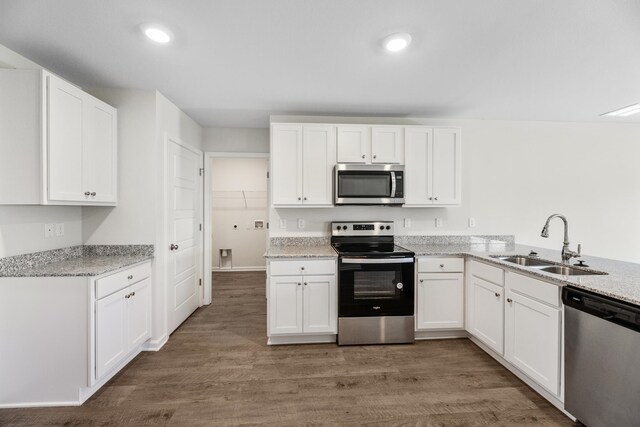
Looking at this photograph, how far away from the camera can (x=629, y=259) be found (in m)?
3.56

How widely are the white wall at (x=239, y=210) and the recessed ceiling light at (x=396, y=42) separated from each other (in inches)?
169

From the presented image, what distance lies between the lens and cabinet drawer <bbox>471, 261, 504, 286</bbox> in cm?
235

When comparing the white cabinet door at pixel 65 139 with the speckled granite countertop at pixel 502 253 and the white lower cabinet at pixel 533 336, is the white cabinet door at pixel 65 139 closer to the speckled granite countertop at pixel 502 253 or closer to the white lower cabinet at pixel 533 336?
the speckled granite countertop at pixel 502 253

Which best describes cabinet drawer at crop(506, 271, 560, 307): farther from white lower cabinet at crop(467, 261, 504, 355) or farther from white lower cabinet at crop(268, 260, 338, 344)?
white lower cabinet at crop(268, 260, 338, 344)

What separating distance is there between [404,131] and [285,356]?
259 centimetres

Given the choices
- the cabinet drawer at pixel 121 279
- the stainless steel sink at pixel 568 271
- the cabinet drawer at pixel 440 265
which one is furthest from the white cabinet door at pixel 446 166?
the cabinet drawer at pixel 121 279

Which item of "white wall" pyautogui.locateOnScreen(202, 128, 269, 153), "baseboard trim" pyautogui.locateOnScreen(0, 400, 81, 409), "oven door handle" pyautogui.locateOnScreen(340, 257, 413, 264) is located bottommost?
"baseboard trim" pyautogui.locateOnScreen(0, 400, 81, 409)

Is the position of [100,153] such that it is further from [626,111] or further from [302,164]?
[626,111]

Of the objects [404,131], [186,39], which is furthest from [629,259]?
[186,39]

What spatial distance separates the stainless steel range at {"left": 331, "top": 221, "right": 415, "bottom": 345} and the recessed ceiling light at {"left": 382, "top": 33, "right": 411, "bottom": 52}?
1707 millimetres

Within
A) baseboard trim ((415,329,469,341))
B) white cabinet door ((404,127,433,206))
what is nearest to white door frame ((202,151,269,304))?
white cabinet door ((404,127,433,206))

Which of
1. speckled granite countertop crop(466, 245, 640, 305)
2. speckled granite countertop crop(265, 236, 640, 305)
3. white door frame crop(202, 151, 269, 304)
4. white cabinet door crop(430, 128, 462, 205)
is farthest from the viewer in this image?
white door frame crop(202, 151, 269, 304)

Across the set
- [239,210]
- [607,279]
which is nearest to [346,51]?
[607,279]

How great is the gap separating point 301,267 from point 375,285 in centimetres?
75
